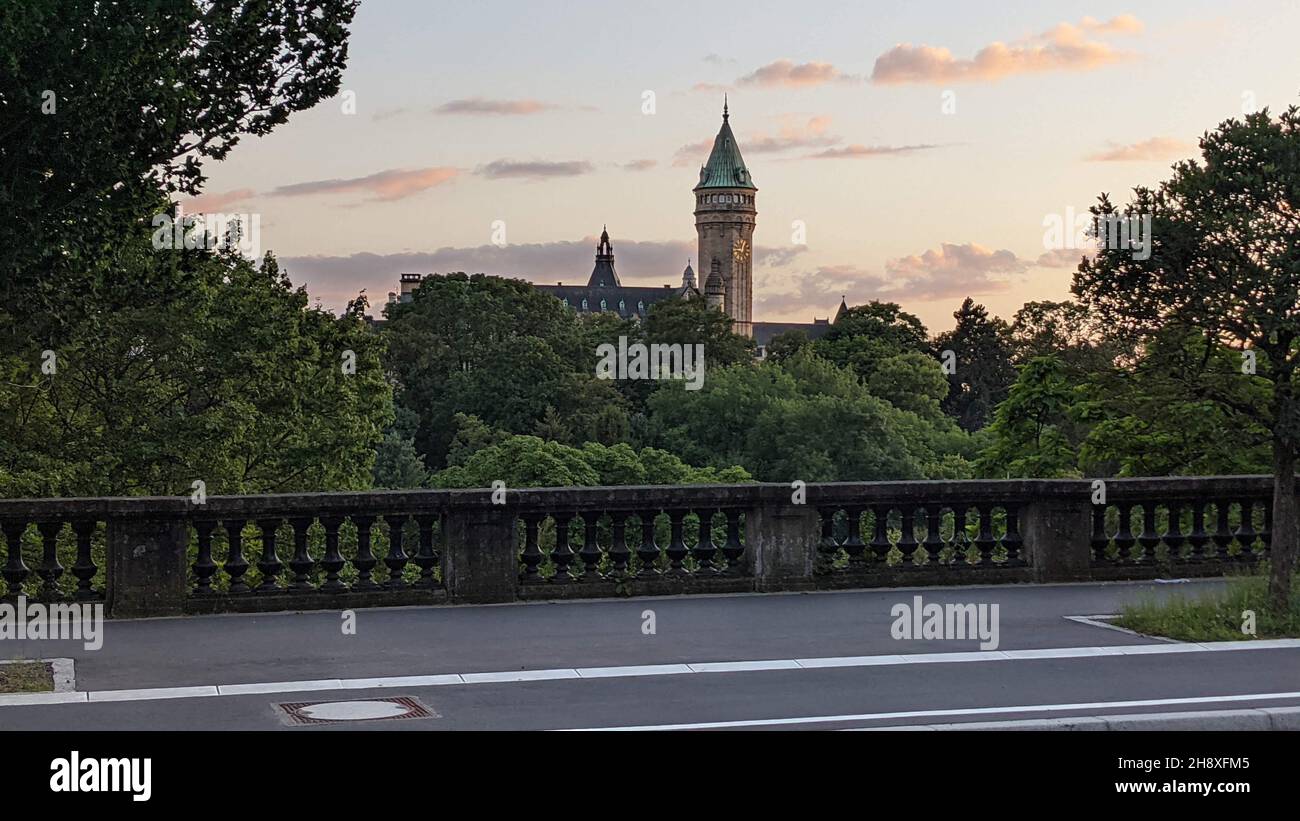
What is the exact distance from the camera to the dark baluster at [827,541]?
47.5 feet

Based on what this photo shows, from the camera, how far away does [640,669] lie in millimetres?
10461

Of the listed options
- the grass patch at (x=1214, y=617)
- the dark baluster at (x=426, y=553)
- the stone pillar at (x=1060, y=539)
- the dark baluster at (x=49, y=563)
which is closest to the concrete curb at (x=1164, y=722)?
the grass patch at (x=1214, y=617)

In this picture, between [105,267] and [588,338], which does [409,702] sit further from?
[588,338]

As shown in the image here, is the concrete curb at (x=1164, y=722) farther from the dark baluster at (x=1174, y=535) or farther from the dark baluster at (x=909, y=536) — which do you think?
the dark baluster at (x=1174, y=535)

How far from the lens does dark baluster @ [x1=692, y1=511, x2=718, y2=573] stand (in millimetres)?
14258

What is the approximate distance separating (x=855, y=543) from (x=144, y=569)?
5896mm

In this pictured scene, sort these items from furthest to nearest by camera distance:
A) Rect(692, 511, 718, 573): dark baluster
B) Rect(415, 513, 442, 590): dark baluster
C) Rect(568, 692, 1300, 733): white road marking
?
Rect(692, 511, 718, 573): dark baluster → Rect(415, 513, 442, 590): dark baluster → Rect(568, 692, 1300, 733): white road marking

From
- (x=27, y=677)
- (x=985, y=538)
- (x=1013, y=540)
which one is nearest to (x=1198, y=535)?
(x=1013, y=540)

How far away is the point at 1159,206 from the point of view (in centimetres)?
1258

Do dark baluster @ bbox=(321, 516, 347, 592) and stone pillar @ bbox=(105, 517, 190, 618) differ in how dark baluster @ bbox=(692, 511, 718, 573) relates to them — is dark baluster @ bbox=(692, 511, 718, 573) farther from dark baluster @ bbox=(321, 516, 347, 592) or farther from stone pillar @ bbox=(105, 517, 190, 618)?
stone pillar @ bbox=(105, 517, 190, 618)

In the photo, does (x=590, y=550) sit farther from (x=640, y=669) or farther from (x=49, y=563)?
(x=49, y=563)

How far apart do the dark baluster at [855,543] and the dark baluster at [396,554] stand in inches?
149

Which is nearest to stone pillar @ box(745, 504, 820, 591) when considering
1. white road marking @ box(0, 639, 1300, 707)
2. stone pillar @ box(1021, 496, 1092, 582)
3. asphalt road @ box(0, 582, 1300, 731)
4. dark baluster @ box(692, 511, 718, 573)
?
dark baluster @ box(692, 511, 718, 573)

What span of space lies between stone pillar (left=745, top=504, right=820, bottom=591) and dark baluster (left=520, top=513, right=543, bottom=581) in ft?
5.97
